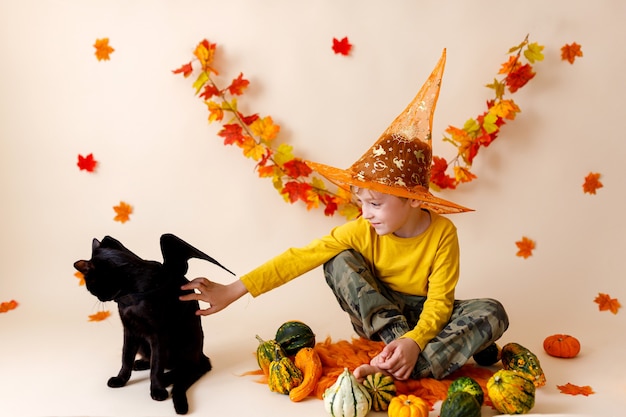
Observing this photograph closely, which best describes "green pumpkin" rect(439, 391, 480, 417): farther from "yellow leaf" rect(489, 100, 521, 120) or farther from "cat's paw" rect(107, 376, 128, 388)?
"yellow leaf" rect(489, 100, 521, 120)


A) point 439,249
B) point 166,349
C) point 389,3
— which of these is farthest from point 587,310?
point 166,349

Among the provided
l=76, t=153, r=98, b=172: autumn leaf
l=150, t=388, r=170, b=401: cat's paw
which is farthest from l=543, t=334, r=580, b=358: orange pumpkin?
l=76, t=153, r=98, b=172: autumn leaf

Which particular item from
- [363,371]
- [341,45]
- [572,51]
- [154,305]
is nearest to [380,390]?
[363,371]

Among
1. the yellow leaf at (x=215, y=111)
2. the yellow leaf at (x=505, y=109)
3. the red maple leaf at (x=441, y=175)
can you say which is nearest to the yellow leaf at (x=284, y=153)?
the yellow leaf at (x=215, y=111)

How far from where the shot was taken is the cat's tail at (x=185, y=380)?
202cm

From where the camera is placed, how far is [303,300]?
296 cm

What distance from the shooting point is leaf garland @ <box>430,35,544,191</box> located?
2.94m

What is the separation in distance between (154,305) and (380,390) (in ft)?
2.15

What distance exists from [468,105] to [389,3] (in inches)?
20.2

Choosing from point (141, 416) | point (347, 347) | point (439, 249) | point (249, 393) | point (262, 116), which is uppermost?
point (262, 116)

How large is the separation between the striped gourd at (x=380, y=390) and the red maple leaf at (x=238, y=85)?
138 centimetres

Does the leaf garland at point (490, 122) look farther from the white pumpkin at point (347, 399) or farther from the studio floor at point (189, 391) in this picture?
the white pumpkin at point (347, 399)

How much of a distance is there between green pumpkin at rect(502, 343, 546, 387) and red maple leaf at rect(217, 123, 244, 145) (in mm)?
1321

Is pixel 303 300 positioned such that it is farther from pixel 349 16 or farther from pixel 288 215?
pixel 349 16
